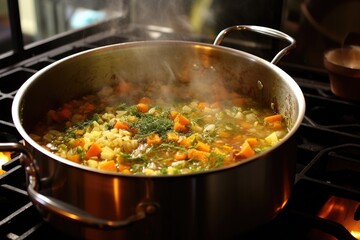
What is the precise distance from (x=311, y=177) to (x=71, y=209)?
643mm

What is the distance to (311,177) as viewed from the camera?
1264mm

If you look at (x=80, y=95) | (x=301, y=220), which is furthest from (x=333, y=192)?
(x=80, y=95)

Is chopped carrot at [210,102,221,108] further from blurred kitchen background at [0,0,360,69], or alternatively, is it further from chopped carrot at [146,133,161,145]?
blurred kitchen background at [0,0,360,69]

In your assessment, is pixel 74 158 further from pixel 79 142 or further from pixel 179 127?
pixel 179 127

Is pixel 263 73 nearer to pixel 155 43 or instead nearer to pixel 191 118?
pixel 191 118

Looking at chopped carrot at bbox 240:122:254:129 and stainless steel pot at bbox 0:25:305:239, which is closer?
stainless steel pot at bbox 0:25:305:239

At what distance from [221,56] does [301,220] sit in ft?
2.09

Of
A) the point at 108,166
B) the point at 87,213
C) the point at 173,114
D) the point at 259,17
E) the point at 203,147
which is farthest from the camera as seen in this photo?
the point at 259,17

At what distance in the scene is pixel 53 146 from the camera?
1.38 m

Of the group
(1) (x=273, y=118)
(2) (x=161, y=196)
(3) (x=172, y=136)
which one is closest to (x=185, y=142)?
(3) (x=172, y=136)

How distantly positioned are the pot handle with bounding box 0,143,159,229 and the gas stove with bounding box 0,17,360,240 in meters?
0.16

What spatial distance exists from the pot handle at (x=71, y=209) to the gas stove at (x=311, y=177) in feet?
0.54

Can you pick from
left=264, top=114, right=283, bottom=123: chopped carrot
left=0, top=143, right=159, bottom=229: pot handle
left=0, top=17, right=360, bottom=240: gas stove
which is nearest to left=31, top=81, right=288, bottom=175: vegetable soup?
left=264, top=114, right=283, bottom=123: chopped carrot

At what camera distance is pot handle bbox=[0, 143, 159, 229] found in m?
0.85
